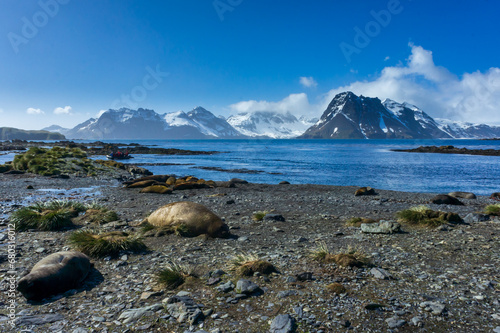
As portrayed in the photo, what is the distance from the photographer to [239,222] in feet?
42.1

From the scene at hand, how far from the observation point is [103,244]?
8227mm

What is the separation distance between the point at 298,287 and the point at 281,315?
1199 mm

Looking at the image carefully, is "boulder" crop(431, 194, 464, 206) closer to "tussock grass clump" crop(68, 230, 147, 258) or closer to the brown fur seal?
the brown fur seal

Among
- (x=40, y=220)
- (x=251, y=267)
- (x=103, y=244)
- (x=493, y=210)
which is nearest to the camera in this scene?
(x=251, y=267)

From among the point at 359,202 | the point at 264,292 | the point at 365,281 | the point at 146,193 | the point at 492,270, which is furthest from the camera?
the point at 146,193

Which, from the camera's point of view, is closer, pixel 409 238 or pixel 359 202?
pixel 409 238

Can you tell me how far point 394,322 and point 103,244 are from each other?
7.01 m

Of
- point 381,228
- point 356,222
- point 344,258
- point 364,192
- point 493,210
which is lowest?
point 364,192

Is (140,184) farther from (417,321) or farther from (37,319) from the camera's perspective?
(417,321)

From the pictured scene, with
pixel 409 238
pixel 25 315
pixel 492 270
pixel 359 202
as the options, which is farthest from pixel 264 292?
pixel 359 202

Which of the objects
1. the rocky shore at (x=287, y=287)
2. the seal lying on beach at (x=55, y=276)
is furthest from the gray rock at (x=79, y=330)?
the seal lying on beach at (x=55, y=276)

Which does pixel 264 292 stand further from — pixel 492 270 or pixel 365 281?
pixel 492 270

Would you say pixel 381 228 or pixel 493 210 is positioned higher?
pixel 381 228

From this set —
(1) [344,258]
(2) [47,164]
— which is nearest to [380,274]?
(1) [344,258]
